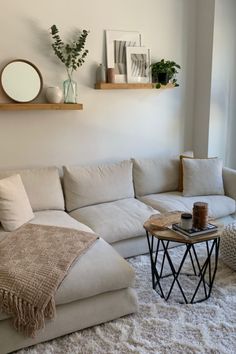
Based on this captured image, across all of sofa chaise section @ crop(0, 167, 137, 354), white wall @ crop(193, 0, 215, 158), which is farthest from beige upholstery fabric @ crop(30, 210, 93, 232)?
white wall @ crop(193, 0, 215, 158)

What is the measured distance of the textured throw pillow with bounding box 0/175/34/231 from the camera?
256 centimetres

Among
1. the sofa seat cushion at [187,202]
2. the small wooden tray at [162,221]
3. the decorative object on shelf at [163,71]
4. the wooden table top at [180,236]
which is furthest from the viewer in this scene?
the decorative object on shelf at [163,71]

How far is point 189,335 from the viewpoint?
2041 millimetres

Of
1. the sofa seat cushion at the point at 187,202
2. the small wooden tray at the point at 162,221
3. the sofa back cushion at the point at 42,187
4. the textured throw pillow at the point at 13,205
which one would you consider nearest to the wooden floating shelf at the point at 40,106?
the sofa back cushion at the point at 42,187

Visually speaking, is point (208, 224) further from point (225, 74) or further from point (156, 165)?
point (225, 74)

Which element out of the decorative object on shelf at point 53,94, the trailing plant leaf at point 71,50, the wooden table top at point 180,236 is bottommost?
the wooden table top at point 180,236

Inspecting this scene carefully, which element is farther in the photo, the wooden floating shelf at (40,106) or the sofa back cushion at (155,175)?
the sofa back cushion at (155,175)

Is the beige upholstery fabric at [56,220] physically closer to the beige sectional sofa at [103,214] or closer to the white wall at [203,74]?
the beige sectional sofa at [103,214]

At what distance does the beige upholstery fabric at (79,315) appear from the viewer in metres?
1.89

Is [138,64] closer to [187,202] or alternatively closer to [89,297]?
[187,202]

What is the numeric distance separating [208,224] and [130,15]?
230cm

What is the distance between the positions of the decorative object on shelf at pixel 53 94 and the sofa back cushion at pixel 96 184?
62cm

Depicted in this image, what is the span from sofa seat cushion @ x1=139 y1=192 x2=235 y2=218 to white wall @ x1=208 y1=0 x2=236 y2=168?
0.79 meters

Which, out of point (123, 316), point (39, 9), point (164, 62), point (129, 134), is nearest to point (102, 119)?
point (129, 134)
